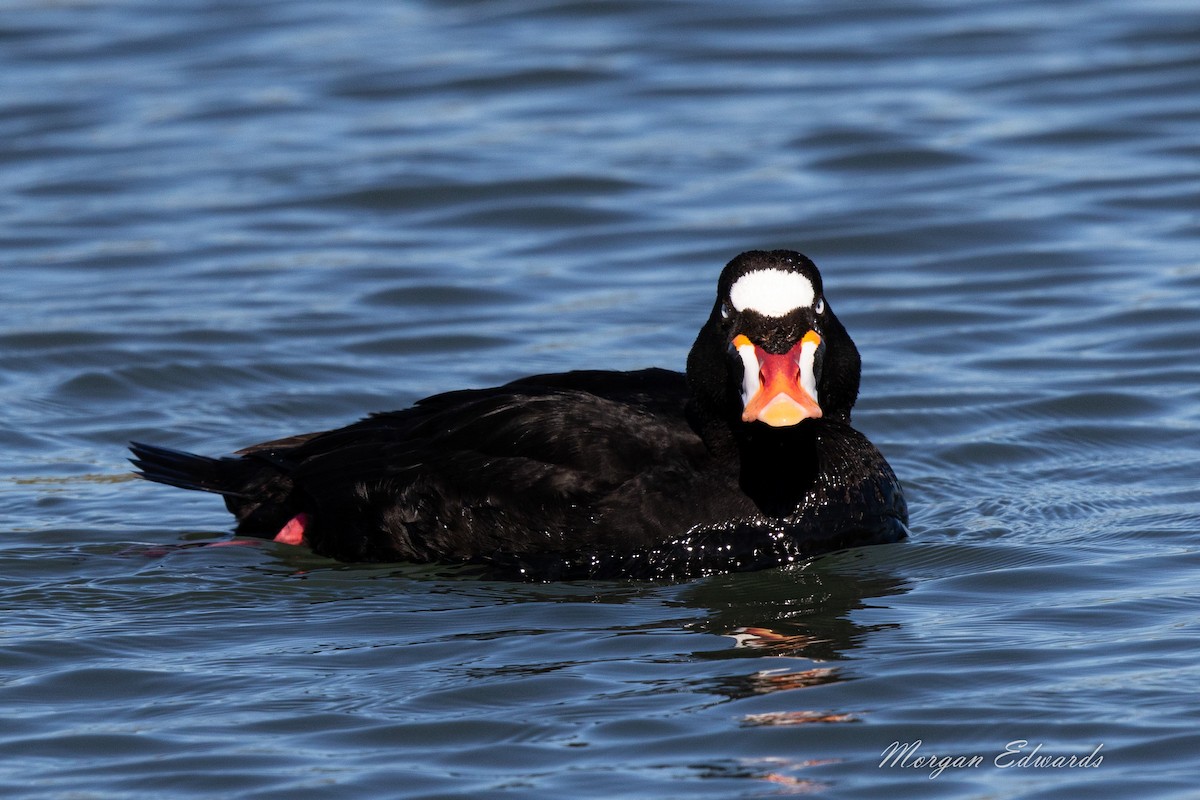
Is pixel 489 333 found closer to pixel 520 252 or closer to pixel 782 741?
pixel 520 252

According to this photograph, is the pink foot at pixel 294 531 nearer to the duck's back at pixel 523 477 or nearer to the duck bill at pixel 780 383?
the duck's back at pixel 523 477

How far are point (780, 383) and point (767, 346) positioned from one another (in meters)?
0.18

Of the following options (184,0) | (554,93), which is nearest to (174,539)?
(554,93)

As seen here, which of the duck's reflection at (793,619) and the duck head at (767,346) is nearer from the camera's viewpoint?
the duck's reflection at (793,619)

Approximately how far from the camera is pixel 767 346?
671 centimetres

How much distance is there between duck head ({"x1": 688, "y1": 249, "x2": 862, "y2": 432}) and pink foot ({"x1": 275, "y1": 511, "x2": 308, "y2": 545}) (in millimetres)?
1612

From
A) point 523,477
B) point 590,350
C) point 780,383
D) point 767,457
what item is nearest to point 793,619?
point 767,457

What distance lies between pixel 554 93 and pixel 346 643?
30.9 feet

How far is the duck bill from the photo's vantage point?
652cm

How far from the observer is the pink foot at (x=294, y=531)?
7535 millimetres

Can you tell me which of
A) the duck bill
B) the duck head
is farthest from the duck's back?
the duck bill
